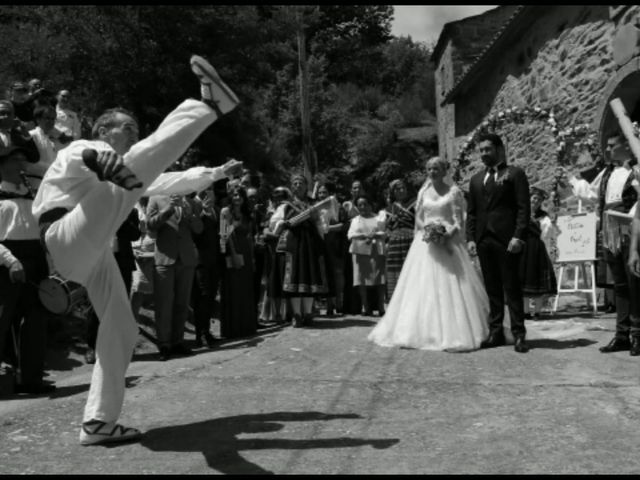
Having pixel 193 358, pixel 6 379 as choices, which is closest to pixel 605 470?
pixel 193 358

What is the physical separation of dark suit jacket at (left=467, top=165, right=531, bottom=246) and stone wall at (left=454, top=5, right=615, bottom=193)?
270 inches

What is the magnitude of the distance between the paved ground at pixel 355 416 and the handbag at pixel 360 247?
163 inches

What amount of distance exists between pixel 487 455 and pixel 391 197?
8.25 m

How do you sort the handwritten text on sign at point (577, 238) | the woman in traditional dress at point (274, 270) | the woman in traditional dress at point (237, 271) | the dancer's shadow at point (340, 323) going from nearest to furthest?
the woman in traditional dress at point (237, 271) → the dancer's shadow at point (340, 323) → the woman in traditional dress at point (274, 270) → the handwritten text on sign at point (577, 238)

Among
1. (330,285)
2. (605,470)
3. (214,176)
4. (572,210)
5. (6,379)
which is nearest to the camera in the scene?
(605,470)

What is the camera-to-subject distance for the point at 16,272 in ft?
18.4

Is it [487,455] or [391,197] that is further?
[391,197]

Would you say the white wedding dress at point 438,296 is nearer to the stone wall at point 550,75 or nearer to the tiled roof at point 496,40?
the stone wall at point 550,75

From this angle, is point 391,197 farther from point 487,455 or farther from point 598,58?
point 487,455

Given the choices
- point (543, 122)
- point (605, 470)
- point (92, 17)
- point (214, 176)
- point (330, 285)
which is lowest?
point (605, 470)

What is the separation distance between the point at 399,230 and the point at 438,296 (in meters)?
3.59

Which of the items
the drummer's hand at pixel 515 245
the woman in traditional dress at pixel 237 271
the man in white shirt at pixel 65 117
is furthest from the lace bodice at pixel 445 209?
the man in white shirt at pixel 65 117

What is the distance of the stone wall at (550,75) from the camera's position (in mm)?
13664

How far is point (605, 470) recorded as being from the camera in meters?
3.47
